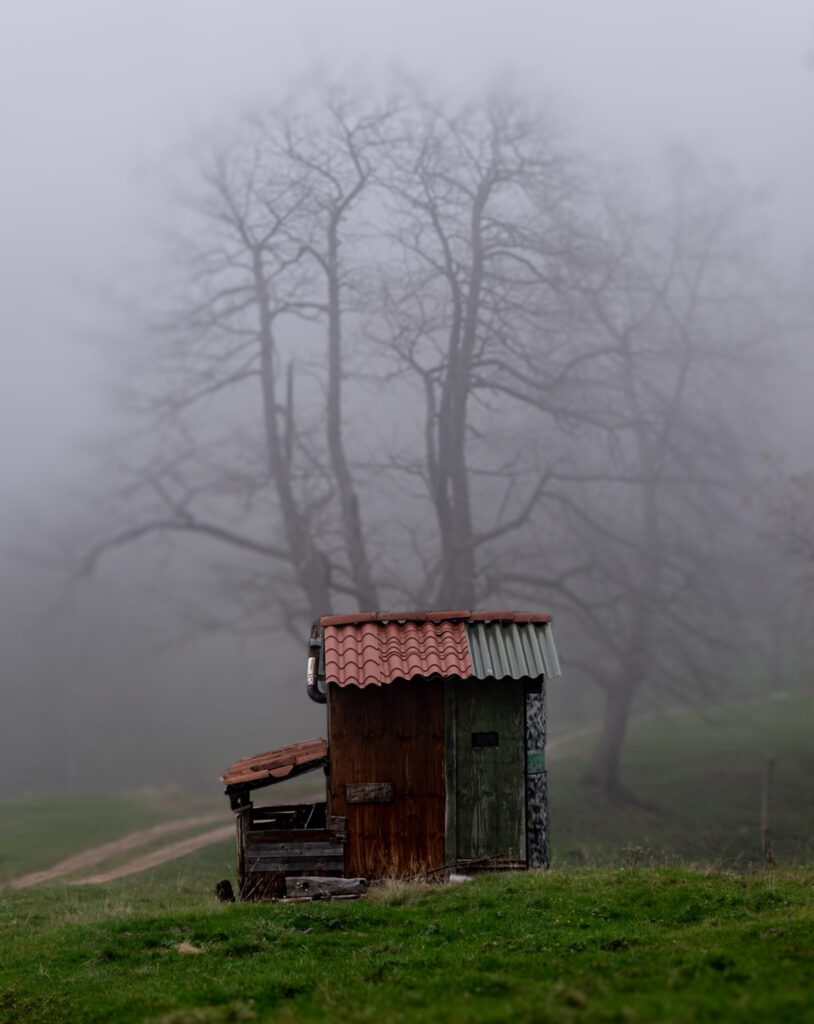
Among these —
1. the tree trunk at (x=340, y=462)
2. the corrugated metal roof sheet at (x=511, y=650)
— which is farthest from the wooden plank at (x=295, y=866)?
the tree trunk at (x=340, y=462)

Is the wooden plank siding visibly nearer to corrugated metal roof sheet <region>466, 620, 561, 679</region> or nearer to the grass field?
corrugated metal roof sheet <region>466, 620, 561, 679</region>

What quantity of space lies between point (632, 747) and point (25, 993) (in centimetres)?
3723

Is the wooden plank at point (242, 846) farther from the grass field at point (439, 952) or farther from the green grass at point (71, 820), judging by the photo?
the green grass at point (71, 820)

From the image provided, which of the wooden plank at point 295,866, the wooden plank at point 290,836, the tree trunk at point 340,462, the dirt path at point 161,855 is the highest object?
the tree trunk at point 340,462

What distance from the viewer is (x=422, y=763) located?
12.8m

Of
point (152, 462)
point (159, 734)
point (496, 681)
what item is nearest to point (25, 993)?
point (496, 681)

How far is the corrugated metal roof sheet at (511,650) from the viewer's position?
502 inches

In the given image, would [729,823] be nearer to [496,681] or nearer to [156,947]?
[496,681]

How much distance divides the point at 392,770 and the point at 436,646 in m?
1.60

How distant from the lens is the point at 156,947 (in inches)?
384

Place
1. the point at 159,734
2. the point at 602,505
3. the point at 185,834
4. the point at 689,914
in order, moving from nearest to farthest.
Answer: the point at 689,914, the point at 185,834, the point at 602,505, the point at 159,734

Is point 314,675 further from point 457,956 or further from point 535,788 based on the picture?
point 457,956

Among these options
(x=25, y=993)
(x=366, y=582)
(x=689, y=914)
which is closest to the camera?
(x=25, y=993)

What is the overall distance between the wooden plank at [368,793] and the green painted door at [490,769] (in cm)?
87
